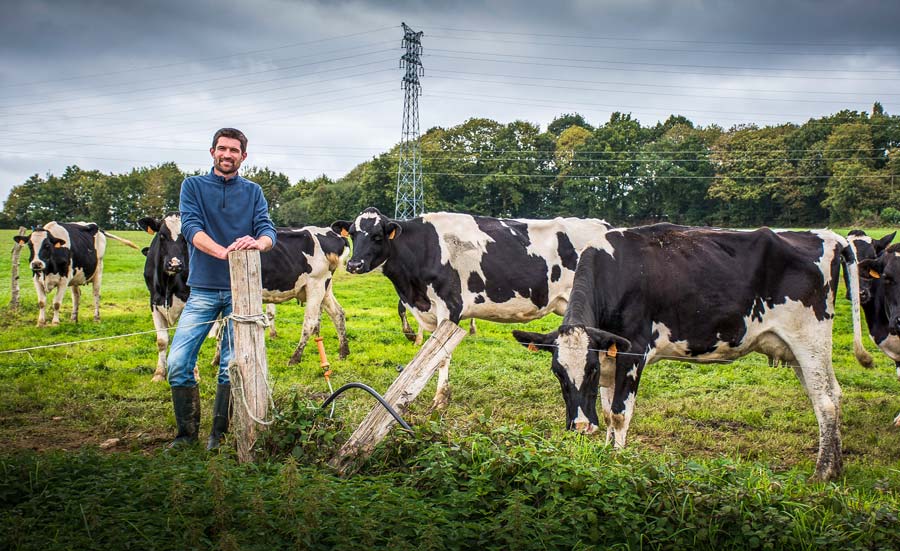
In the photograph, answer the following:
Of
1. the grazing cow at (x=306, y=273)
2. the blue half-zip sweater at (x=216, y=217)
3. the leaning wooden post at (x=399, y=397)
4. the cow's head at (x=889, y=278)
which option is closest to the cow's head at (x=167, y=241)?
the grazing cow at (x=306, y=273)

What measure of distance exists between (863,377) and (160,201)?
265ft

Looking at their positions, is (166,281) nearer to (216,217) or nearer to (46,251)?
(216,217)

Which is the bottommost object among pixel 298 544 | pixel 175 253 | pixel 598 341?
pixel 298 544

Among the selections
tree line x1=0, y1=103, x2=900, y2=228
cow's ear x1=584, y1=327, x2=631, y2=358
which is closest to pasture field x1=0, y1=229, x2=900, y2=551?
cow's ear x1=584, y1=327, x2=631, y2=358

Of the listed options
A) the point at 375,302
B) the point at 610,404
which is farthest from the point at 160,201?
the point at 610,404

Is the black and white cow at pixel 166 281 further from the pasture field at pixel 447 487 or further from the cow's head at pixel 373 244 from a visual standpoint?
the cow's head at pixel 373 244

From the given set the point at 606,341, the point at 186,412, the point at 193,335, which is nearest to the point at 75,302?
the point at 186,412

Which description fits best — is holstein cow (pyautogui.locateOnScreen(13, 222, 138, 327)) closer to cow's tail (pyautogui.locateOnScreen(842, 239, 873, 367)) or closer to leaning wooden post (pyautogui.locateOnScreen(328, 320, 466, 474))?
leaning wooden post (pyautogui.locateOnScreen(328, 320, 466, 474))

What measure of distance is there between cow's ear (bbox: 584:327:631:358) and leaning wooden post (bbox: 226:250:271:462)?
2.60 metres

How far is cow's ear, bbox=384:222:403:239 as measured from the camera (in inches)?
386

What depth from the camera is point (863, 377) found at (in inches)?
389

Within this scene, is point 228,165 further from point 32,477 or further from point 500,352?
point 500,352

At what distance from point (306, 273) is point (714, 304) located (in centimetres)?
740

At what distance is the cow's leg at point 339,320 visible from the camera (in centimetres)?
1153
